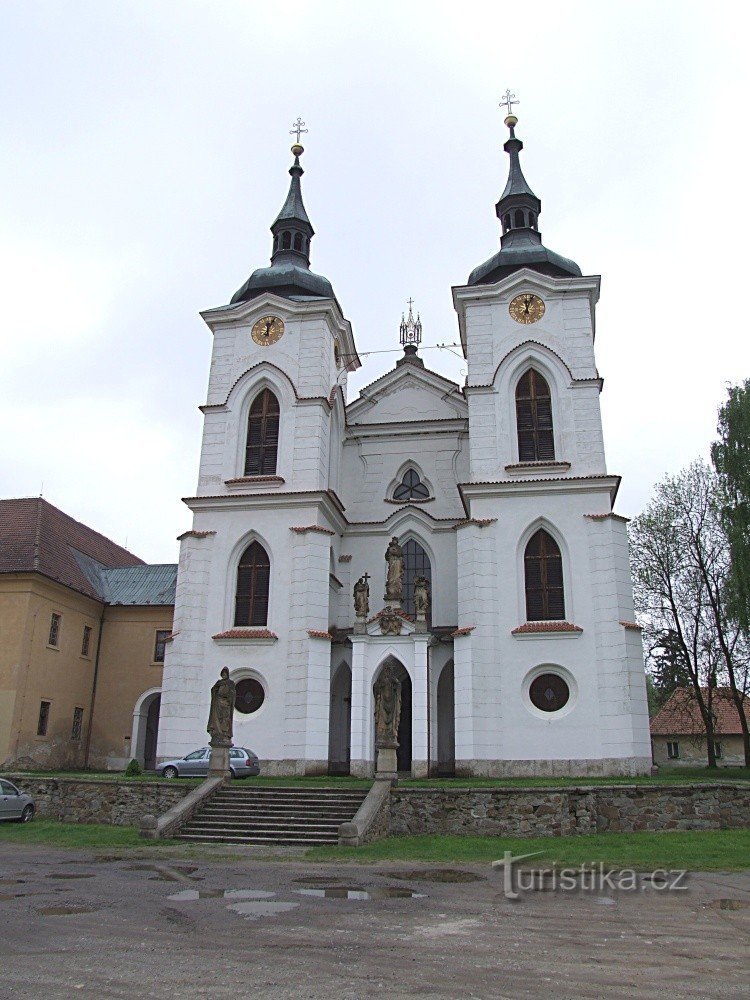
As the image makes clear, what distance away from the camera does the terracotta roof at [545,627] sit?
25.1 metres

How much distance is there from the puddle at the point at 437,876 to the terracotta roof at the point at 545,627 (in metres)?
12.5

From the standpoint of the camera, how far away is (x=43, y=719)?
3231cm

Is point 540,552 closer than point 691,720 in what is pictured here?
Yes

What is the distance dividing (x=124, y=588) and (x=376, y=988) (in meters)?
33.6

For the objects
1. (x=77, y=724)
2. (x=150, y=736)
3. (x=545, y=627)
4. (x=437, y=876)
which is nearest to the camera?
(x=437, y=876)

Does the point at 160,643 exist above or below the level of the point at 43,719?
above

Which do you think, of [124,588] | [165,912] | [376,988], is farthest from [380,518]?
[376,988]

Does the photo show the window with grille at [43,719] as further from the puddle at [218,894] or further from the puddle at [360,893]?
the puddle at [360,893]

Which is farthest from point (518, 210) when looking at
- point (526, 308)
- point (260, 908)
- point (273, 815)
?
point (260, 908)

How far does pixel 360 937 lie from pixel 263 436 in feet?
75.1

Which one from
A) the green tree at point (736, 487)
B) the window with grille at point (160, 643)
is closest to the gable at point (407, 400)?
the green tree at point (736, 487)

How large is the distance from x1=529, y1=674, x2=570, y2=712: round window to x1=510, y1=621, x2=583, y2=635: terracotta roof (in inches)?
53.8

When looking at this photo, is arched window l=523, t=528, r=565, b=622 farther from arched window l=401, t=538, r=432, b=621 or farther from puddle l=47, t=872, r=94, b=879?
puddle l=47, t=872, r=94, b=879

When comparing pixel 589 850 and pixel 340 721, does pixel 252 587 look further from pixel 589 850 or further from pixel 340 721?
pixel 589 850
